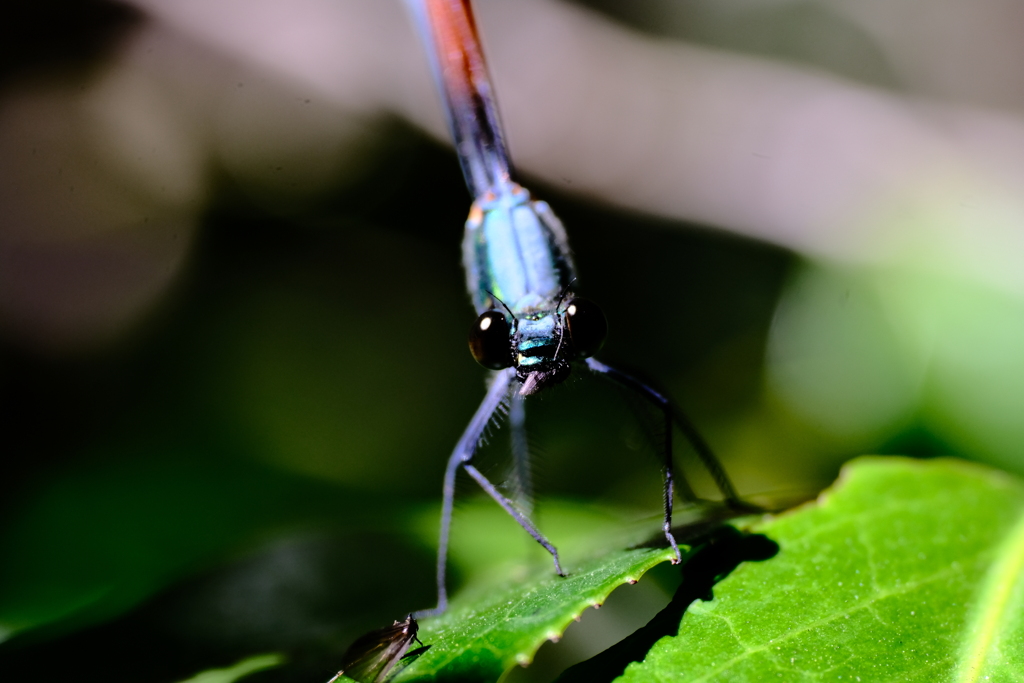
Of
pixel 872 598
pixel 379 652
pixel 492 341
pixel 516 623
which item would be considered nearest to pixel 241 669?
pixel 379 652

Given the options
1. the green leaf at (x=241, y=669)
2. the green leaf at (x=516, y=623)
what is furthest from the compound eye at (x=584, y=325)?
the green leaf at (x=241, y=669)

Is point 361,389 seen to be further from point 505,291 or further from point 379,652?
point 379,652

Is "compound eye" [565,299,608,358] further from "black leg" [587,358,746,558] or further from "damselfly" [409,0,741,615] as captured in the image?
"black leg" [587,358,746,558]

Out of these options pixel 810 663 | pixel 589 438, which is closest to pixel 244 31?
pixel 589 438

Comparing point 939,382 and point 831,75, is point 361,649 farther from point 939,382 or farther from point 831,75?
point 831,75

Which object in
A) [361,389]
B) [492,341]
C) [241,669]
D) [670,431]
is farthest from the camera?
[361,389]

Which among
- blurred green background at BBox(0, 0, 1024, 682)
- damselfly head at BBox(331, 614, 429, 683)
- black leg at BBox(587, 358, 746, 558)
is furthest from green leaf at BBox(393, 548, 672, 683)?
black leg at BBox(587, 358, 746, 558)

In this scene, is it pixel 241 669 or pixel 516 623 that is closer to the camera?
pixel 516 623
